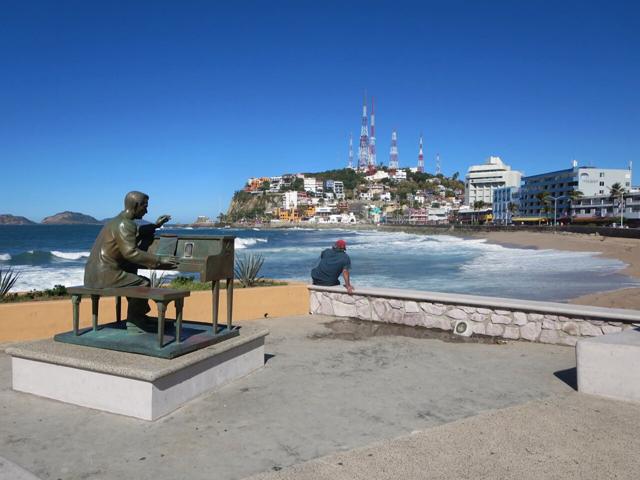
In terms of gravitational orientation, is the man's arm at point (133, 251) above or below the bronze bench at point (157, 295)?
above

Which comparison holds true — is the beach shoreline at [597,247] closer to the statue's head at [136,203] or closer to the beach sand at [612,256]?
the beach sand at [612,256]

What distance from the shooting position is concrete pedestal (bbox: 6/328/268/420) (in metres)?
3.94

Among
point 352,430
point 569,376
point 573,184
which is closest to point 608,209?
point 573,184

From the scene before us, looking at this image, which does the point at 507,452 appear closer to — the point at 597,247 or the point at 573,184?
the point at 597,247

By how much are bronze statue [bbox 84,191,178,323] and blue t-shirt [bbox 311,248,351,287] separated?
3958 millimetres

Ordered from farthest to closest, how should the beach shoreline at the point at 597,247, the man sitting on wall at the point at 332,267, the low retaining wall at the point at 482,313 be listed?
the beach shoreline at the point at 597,247
the man sitting on wall at the point at 332,267
the low retaining wall at the point at 482,313

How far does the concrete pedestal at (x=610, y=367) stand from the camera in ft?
14.0

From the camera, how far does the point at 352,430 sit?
3.77 metres

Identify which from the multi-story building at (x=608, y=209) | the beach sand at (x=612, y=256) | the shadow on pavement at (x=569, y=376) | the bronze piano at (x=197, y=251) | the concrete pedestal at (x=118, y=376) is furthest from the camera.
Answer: the multi-story building at (x=608, y=209)

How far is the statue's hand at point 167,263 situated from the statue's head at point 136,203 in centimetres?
49

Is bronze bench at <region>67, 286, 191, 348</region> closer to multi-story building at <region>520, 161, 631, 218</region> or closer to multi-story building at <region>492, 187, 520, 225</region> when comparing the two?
multi-story building at <region>520, 161, 631, 218</region>

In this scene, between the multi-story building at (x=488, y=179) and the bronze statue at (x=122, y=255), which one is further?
the multi-story building at (x=488, y=179)

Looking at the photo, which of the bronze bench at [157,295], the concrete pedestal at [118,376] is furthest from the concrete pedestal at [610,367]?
the bronze bench at [157,295]

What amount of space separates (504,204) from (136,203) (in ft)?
394
